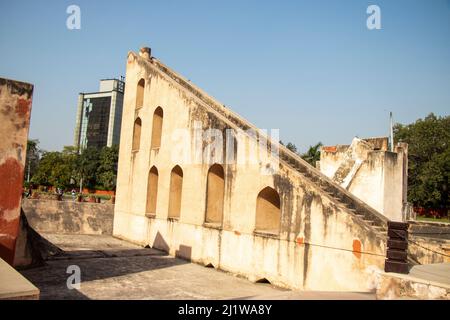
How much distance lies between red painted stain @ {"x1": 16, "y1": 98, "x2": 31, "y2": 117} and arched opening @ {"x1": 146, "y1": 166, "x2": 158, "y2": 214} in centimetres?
729

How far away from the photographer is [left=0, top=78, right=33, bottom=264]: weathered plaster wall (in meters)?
7.77

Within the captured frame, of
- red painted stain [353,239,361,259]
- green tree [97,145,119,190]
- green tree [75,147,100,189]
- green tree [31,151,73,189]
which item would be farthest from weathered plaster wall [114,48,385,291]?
green tree [75,147,100,189]

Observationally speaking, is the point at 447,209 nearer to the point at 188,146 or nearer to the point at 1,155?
the point at 188,146

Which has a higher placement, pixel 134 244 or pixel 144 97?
pixel 144 97

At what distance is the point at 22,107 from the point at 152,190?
7830 mm

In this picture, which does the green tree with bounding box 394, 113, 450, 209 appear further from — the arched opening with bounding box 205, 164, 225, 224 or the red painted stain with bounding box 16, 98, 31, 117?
the red painted stain with bounding box 16, 98, 31, 117

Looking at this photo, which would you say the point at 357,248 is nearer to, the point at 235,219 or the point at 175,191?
the point at 235,219

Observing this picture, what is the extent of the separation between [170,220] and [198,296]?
5.61m

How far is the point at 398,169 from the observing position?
40.3ft

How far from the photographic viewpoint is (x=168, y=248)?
13.4m

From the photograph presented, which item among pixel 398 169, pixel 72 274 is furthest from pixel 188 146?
pixel 398 169

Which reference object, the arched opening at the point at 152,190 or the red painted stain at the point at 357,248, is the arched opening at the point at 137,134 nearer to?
the arched opening at the point at 152,190

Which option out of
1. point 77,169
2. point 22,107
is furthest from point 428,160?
point 77,169

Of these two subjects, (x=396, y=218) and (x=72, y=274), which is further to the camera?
(x=396, y=218)
